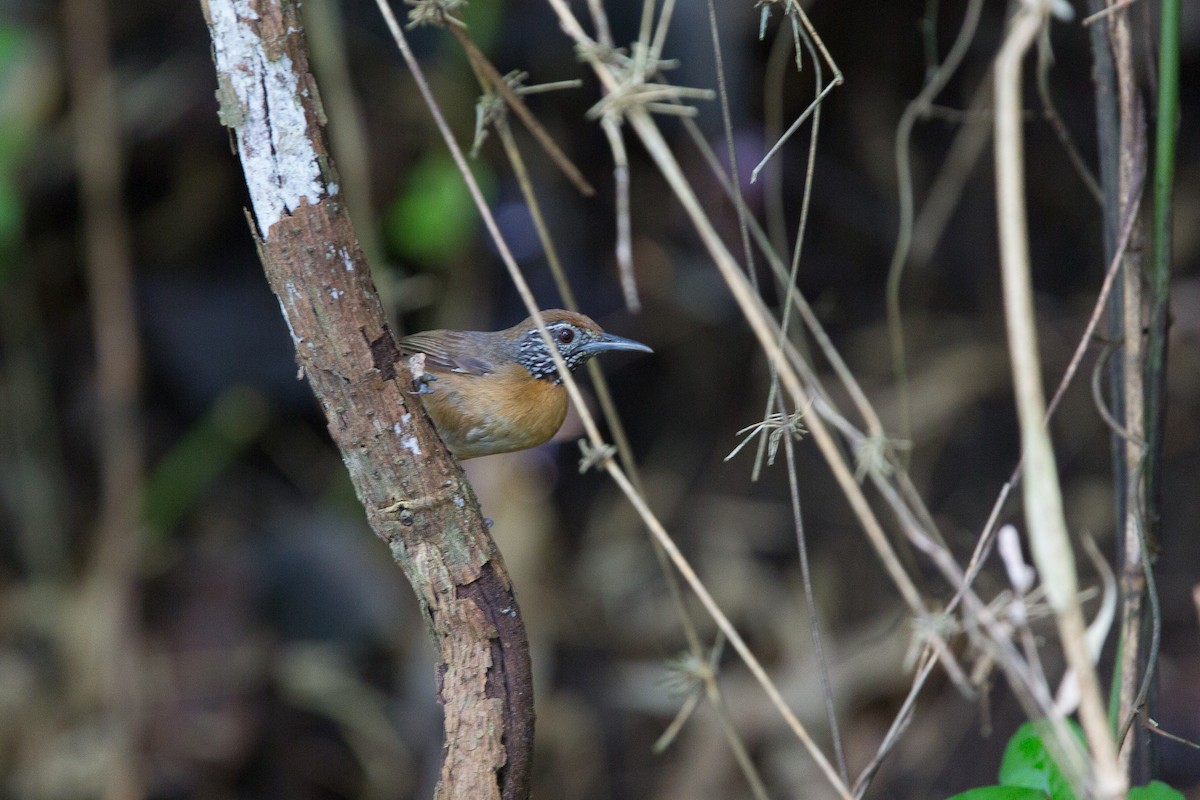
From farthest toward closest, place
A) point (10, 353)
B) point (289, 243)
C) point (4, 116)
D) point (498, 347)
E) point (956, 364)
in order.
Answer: point (956, 364) → point (10, 353) → point (4, 116) → point (498, 347) → point (289, 243)

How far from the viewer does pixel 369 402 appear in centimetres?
194

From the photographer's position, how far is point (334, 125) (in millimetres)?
4992

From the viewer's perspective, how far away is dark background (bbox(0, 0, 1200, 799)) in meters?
5.31

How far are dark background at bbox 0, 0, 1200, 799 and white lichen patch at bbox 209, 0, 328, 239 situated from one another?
3.01 meters

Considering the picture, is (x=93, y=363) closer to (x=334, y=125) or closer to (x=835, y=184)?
(x=334, y=125)

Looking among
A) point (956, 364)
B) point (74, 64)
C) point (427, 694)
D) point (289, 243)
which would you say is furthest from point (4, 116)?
point (956, 364)

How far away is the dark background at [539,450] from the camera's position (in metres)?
5.31

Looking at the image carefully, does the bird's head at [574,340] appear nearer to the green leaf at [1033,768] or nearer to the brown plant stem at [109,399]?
the green leaf at [1033,768]

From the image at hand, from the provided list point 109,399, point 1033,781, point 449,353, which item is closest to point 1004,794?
point 1033,781

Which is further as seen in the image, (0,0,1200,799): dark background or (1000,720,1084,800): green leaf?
(0,0,1200,799): dark background

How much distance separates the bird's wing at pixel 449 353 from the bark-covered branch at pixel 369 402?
1190 mm

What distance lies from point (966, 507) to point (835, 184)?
71.4 inches

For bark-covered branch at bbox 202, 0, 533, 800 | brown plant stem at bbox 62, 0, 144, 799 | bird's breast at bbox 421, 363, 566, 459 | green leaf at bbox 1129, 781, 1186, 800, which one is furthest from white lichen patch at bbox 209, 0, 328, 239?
brown plant stem at bbox 62, 0, 144, 799

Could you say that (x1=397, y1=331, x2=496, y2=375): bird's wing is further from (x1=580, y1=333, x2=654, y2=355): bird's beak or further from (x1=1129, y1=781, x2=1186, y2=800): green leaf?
(x1=1129, y1=781, x2=1186, y2=800): green leaf
